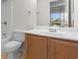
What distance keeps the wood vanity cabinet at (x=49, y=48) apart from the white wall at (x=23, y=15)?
62cm

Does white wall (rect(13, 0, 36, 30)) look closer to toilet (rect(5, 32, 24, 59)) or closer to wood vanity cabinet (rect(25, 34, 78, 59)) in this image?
toilet (rect(5, 32, 24, 59))

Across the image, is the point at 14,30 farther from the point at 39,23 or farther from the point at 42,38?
the point at 42,38

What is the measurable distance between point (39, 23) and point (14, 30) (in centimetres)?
55

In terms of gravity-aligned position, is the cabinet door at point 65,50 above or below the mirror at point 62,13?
below

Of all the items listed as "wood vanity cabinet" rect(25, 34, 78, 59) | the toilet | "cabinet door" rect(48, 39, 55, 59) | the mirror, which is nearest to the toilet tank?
the toilet

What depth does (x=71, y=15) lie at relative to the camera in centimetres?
217

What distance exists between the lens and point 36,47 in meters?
2.18

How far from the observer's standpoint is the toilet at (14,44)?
2.55 meters

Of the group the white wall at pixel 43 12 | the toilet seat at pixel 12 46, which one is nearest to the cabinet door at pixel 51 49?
the white wall at pixel 43 12

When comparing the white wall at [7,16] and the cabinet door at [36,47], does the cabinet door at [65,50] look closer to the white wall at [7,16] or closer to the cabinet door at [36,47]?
the cabinet door at [36,47]

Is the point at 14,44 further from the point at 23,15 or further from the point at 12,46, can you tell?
the point at 23,15

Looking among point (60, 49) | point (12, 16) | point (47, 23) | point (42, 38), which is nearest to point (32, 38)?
point (42, 38)

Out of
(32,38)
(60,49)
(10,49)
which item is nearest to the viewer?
(60,49)

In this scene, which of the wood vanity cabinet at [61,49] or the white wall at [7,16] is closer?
the wood vanity cabinet at [61,49]
